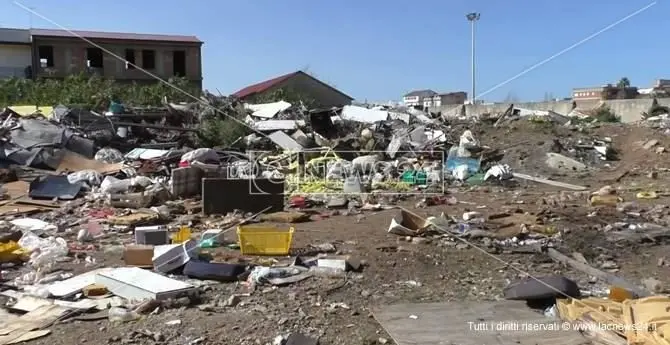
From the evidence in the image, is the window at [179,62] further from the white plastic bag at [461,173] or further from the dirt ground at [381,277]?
the dirt ground at [381,277]

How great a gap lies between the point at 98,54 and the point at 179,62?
13.5 feet

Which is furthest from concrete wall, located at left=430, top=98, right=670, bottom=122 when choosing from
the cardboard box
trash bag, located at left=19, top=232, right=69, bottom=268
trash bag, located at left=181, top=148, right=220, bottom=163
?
the cardboard box

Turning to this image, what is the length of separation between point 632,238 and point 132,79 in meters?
29.2

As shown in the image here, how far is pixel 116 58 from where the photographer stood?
3127 cm

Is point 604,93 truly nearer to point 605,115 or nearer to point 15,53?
point 605,115

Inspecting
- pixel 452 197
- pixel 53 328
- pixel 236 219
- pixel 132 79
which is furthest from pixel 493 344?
pixel 132 79

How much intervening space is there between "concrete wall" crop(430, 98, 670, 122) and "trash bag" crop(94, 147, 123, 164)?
1305cm

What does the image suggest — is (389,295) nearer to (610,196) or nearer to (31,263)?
(31,263)

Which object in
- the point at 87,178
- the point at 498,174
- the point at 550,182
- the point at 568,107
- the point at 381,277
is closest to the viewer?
the point at 381,277

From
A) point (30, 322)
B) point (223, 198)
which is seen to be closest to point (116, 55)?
point (223, 198)

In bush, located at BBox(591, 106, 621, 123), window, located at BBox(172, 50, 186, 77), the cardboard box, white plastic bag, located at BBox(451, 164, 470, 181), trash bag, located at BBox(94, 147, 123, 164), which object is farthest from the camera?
window, located at BBox(172, 50, 186, 77)

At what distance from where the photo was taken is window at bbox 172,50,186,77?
3359cm

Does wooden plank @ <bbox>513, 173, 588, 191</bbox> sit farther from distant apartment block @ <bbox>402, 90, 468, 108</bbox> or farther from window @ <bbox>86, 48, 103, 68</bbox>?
window @ <bbox>86, 48, 103, 68</bbox>

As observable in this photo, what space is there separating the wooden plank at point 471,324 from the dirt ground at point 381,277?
0.43ft
